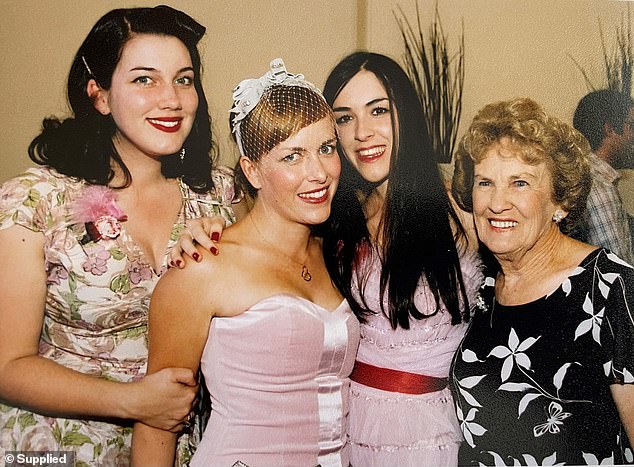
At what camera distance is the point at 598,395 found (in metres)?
1.75

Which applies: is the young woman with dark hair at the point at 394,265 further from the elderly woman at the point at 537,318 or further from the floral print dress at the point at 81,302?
the floral print dress at the point at 81,302

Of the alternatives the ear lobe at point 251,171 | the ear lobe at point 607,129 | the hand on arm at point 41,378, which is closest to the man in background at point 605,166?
the ear lobe at point 607,129

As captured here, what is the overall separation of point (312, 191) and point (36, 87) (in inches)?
27.1

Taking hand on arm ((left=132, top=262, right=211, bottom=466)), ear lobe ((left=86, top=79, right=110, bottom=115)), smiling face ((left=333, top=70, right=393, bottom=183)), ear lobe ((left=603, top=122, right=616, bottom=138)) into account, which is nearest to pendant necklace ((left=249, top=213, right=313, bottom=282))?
hand on arm ((left=132, top=262, right=211, bottom=466))

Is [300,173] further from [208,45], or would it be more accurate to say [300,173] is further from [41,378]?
[41,378]

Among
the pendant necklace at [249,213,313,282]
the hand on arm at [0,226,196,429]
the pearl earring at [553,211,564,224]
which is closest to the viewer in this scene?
the hand on arm at [0,226,196,429]

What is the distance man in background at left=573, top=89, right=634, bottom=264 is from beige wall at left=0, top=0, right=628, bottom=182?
0.18 ft

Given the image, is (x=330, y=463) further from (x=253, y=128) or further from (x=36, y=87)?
(x=36, y=87)

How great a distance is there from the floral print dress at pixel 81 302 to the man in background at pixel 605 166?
41.2 inches

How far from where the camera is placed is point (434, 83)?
1.79 meters

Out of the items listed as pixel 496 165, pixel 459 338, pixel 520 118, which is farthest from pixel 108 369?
pixel 520 118

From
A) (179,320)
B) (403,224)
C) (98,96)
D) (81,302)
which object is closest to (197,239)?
(179,320)

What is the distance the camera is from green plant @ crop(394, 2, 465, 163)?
1.77m

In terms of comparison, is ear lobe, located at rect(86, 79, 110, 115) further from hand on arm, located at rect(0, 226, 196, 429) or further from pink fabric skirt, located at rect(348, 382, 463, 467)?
pink fabric skirt, located at rect(348, 382, 463, 467)
